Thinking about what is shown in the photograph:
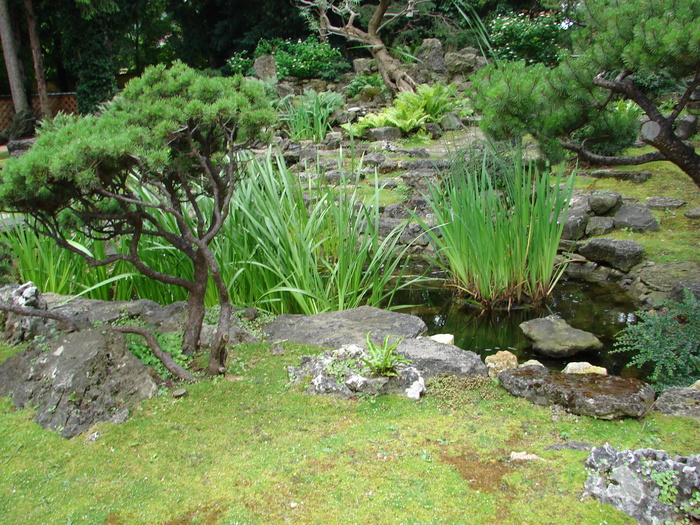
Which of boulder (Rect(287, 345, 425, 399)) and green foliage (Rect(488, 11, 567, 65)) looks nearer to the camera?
boulder (Rect(287, 345, 425, 399))

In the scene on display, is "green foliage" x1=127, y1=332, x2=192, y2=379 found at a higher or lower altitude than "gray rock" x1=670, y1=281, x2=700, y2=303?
higher

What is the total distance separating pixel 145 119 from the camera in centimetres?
242

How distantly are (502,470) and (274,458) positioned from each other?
798mm

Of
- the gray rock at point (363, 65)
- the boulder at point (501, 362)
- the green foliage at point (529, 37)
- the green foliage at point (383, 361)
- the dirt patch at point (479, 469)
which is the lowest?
the boulder at point (501, 362)

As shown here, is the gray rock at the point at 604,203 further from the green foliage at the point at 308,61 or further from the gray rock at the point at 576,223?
the green foliage at the point at 308,61

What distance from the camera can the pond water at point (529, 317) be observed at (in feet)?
12.0

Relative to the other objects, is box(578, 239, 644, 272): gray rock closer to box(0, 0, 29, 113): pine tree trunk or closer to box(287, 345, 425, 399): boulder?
box(287, 345, 425, 399): boulder

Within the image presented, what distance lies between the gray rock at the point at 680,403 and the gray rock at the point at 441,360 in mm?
778

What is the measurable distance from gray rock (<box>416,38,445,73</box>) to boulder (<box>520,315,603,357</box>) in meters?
13.3

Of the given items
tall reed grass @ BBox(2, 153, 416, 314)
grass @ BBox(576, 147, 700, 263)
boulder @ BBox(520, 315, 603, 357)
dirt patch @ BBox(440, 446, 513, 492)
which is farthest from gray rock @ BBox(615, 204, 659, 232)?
dirt patch @ BBox(440, 446, 513, 492)

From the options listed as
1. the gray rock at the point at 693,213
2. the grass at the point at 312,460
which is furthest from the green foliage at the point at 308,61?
the grass at the point at 312,460

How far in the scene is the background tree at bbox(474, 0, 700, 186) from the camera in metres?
2.58

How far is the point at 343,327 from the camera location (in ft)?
10.7

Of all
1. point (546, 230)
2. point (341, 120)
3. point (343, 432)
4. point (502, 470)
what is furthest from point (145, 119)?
point (341, 120)
